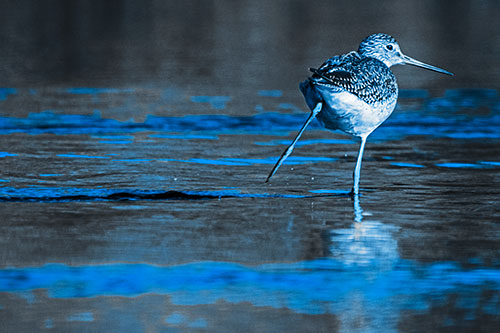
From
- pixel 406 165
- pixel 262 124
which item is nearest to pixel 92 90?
pixel 262 124

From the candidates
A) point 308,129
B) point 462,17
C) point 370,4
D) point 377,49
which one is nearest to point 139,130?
point 308,129

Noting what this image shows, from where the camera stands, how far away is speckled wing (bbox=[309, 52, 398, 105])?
344 inches

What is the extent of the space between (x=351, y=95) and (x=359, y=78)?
0.27m

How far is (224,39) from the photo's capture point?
2311 centimetres

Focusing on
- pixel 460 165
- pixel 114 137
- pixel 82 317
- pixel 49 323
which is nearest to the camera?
pixel 49 323

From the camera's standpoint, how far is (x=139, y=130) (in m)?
12.5

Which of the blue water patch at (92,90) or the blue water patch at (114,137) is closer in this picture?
the blue water patch at (114,137)

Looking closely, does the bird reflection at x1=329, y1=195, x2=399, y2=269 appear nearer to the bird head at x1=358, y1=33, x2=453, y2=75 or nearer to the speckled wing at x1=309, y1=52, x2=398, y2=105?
the speckled wing at x1=309, y1=52, x2=398, y2=105

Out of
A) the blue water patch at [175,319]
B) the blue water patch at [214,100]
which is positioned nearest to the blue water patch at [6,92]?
the blue water patch at [214,100]

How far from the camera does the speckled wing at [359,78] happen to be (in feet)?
28.7

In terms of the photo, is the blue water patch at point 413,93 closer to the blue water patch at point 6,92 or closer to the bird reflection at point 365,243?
the blue water patch at point 6,92

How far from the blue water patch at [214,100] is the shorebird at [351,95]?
432 centimetres

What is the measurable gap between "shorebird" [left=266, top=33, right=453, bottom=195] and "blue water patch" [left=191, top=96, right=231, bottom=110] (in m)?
4.32

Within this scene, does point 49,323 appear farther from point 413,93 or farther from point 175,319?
point 413,93
